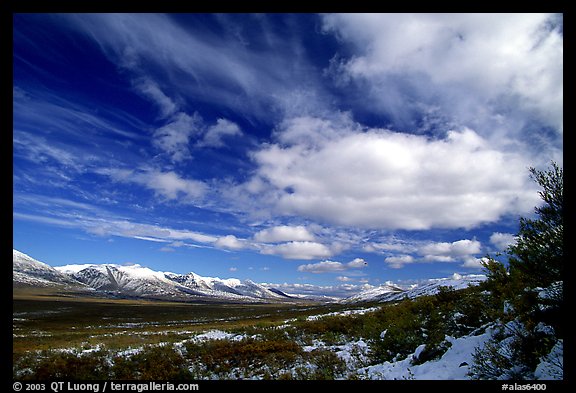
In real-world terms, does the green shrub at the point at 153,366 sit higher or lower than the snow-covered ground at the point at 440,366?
lower

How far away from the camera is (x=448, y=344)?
954 centimetres

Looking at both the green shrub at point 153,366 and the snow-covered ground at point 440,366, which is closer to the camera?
the snow-covered ground at point 440,366

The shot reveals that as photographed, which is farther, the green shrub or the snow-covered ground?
the green shrub

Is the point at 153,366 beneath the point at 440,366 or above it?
beneath

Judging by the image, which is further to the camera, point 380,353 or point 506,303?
point 380,353

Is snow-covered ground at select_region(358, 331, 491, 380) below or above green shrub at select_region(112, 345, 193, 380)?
above

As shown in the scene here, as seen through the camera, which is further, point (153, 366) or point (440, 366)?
point (153, 366)

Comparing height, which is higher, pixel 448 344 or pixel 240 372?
pixel 448 344
